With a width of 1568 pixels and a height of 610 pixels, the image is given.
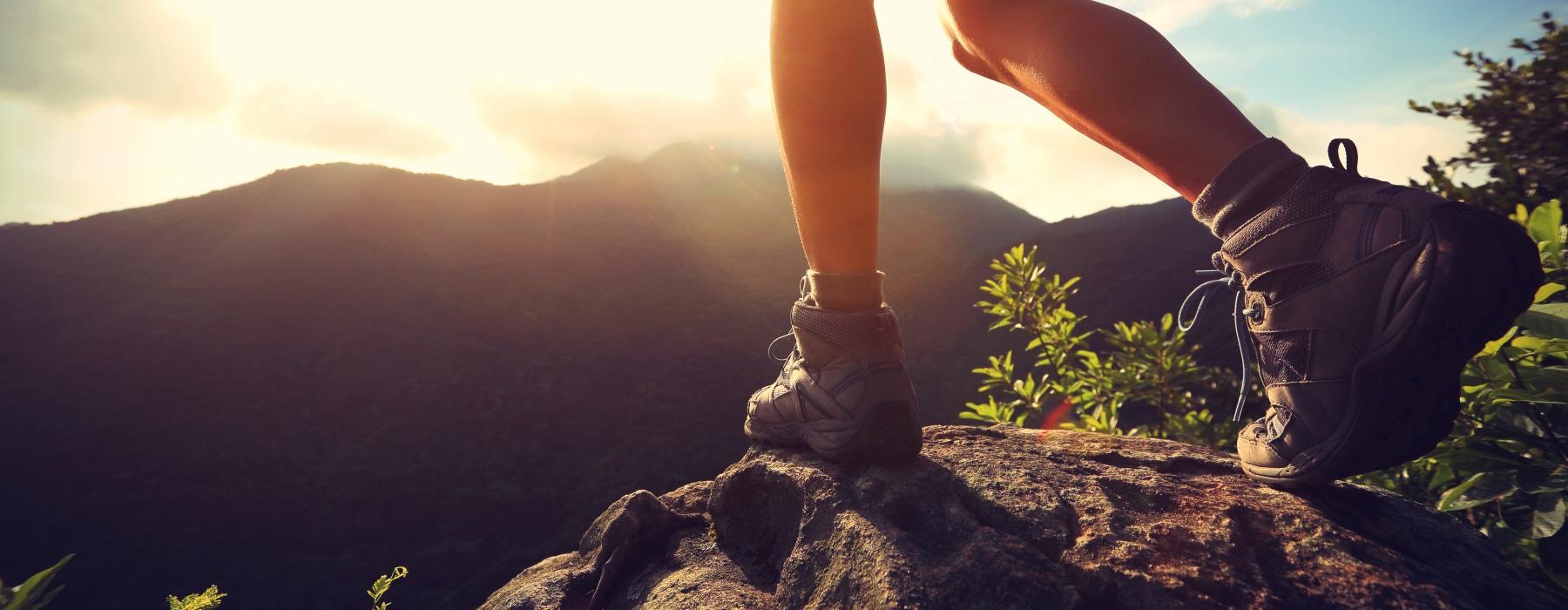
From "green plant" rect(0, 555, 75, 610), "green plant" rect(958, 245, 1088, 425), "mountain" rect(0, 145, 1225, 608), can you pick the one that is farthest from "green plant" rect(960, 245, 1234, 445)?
→ "mountain" rect(0, 145, 1225, 608)

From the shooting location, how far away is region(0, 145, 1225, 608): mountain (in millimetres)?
5090

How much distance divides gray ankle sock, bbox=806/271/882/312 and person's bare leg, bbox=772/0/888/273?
0.13 ft

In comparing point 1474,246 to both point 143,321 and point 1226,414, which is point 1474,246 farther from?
point 143,321

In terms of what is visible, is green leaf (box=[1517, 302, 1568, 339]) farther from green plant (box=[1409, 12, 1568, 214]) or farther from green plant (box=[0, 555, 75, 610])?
green plant (box=[0, 555, 75, 610])

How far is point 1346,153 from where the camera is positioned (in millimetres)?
1175

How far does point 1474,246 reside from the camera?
3.17 feet

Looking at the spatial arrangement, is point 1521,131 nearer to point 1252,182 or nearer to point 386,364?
point 1252,182

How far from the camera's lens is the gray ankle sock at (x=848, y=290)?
1.49 meters

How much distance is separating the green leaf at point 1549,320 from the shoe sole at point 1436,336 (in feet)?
1.14

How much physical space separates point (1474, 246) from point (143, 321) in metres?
9.76

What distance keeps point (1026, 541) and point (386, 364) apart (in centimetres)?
713

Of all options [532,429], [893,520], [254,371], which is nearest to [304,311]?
[254,371]

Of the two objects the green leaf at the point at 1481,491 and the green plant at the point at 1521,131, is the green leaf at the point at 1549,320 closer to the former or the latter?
the green leaf at the point at 1481,491

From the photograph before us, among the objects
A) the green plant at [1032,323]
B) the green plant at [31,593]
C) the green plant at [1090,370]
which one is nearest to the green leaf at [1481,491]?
the green plant at [1090,370]
